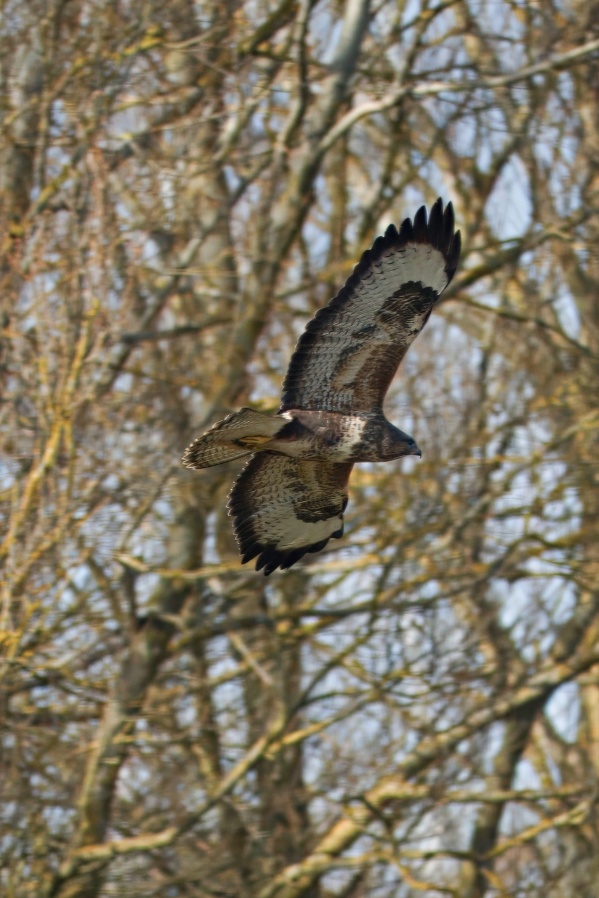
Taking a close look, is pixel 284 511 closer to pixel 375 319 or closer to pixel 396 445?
pixel 396 445

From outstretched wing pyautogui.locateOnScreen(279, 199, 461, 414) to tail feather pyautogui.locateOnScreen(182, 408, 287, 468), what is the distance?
0.96 feet

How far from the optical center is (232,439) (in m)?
6.02

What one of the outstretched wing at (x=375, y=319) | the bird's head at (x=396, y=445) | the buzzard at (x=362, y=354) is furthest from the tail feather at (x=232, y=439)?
the bird's head at (x=396, y=445)

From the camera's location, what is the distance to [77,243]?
8930 mm

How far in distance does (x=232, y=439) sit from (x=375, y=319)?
788 mm

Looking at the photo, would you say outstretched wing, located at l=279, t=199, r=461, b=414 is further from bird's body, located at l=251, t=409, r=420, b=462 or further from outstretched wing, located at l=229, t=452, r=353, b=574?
outstretched wing, located at l=229, t=452, r=353, b=574

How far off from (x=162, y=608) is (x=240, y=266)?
3158 millimetres

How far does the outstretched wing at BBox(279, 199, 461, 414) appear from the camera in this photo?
20.2 ft

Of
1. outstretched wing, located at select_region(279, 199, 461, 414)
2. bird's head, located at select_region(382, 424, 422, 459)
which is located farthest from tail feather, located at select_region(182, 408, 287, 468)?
bird's head, located at select_region(382, 424, 422, 459)

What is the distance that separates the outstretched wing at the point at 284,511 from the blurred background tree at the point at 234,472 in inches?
57.7

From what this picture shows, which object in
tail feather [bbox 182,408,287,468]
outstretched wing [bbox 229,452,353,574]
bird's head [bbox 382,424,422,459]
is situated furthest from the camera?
outstretched wing [bbox 229,452,353,574]

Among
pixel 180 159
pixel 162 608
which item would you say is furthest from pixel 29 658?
pixel 180 159

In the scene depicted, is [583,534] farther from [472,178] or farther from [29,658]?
[29,658]

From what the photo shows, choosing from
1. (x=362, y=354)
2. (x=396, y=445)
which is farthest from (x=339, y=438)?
(x=362, y=354)
